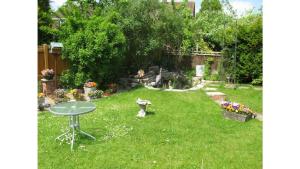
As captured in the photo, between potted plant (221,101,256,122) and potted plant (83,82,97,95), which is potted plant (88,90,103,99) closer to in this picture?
potted plant (83,82,97,95)

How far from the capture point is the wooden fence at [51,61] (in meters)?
7.79

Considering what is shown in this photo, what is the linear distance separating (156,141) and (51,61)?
14.2 ft

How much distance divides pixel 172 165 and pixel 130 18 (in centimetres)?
582

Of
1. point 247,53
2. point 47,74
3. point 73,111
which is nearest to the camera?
point 73,111

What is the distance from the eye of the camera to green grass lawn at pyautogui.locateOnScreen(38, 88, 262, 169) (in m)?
3.91

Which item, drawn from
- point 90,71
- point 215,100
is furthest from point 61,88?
point 215,100

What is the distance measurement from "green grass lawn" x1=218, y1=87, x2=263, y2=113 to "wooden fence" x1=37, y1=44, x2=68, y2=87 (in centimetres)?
389

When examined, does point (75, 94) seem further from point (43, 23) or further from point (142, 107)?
point (43, 23)

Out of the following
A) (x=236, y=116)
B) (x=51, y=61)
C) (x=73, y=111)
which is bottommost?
(x=236, y=116)

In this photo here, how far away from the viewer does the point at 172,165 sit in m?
3.83

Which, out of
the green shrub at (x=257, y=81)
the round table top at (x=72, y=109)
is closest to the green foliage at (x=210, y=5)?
the green shrub at (x=257, y=81)

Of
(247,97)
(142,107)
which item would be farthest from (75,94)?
(247,97)

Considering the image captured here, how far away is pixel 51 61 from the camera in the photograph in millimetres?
7973
